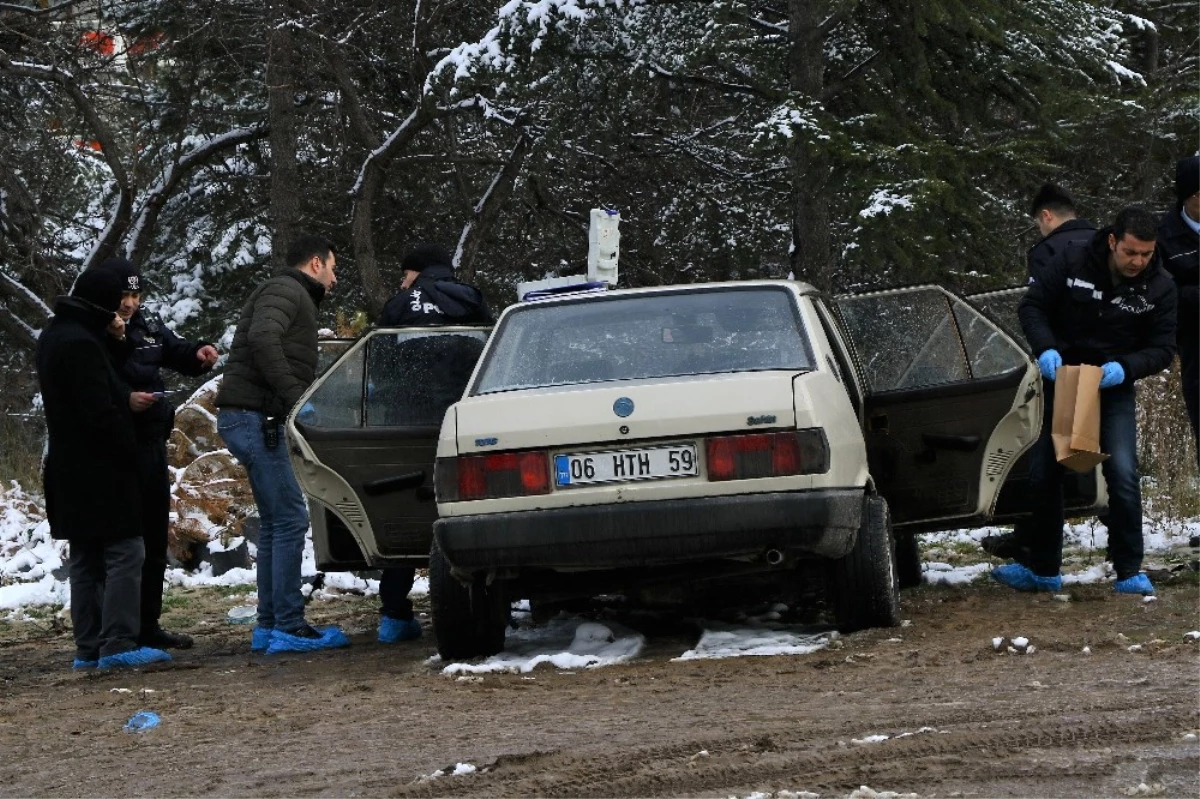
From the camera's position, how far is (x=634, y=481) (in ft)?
21.7

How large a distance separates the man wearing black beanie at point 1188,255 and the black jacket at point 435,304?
350cm

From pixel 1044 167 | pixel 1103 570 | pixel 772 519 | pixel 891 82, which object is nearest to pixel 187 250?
pixel 891 82

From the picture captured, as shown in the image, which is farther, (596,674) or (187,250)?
(187,250)

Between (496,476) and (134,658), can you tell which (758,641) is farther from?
(134,658)

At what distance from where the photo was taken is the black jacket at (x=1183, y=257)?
8.70 metres

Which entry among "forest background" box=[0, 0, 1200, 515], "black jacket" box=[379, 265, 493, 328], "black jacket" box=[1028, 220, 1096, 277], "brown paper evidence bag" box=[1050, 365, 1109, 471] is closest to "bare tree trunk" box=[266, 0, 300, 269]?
"forest background" box=[0, 0, 1200, 515]

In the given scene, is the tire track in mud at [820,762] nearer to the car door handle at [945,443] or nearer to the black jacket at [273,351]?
the car door handle at [945,443]

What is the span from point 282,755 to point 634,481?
184 cm

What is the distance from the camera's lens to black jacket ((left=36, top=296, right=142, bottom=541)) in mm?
8281

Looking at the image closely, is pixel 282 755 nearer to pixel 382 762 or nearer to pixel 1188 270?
pixel 382 762

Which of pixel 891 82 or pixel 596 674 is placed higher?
pixel 891 82

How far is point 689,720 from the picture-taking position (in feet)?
17.9

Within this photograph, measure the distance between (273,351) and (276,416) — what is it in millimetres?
346

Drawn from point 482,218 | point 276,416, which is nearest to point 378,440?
point 276,416
